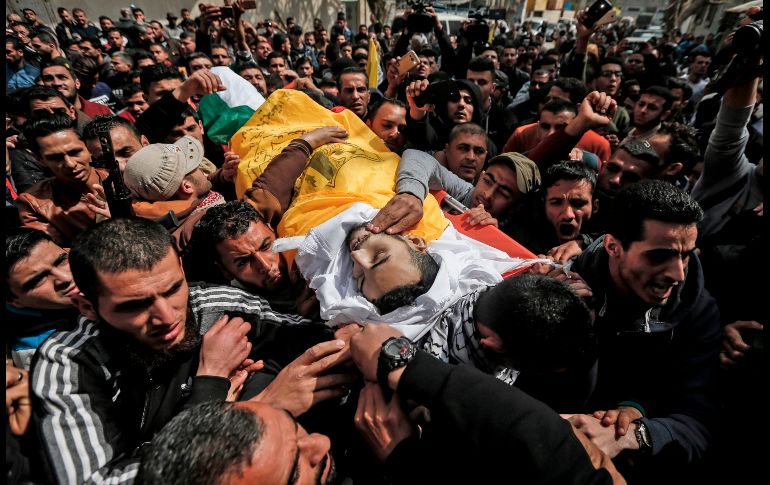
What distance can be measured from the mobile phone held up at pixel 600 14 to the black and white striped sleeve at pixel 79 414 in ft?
18.5

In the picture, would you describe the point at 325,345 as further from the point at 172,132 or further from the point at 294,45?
the point at 294,45

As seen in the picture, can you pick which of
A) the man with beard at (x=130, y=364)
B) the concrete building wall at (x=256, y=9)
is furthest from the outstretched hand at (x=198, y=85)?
the concrete building wall at (x=256, y=9)

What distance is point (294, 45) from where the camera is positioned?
492 inches

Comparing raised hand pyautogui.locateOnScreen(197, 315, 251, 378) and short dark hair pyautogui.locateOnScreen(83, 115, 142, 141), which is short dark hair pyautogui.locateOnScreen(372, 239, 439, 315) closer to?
raised hand pyautogui.locateOnScreen(197, 315, 251, 378)

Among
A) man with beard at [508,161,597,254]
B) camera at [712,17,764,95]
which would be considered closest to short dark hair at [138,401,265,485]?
man with beard at [508,161,597,254]

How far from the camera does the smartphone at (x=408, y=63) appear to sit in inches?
166

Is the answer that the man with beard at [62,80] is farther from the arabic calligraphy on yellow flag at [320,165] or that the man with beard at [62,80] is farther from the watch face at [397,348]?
the watch face at [397,348]

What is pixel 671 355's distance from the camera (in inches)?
78.9

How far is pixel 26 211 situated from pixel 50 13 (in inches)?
636

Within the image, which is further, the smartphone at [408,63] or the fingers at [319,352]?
the smartphone at [408,63]

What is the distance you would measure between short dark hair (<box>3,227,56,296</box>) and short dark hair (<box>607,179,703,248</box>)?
3305 millimetres

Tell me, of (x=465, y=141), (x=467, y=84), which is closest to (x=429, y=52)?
(x=467, y=84)

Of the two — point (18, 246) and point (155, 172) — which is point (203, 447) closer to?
point (18, 246)

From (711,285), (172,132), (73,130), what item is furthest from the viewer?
(172,132)
